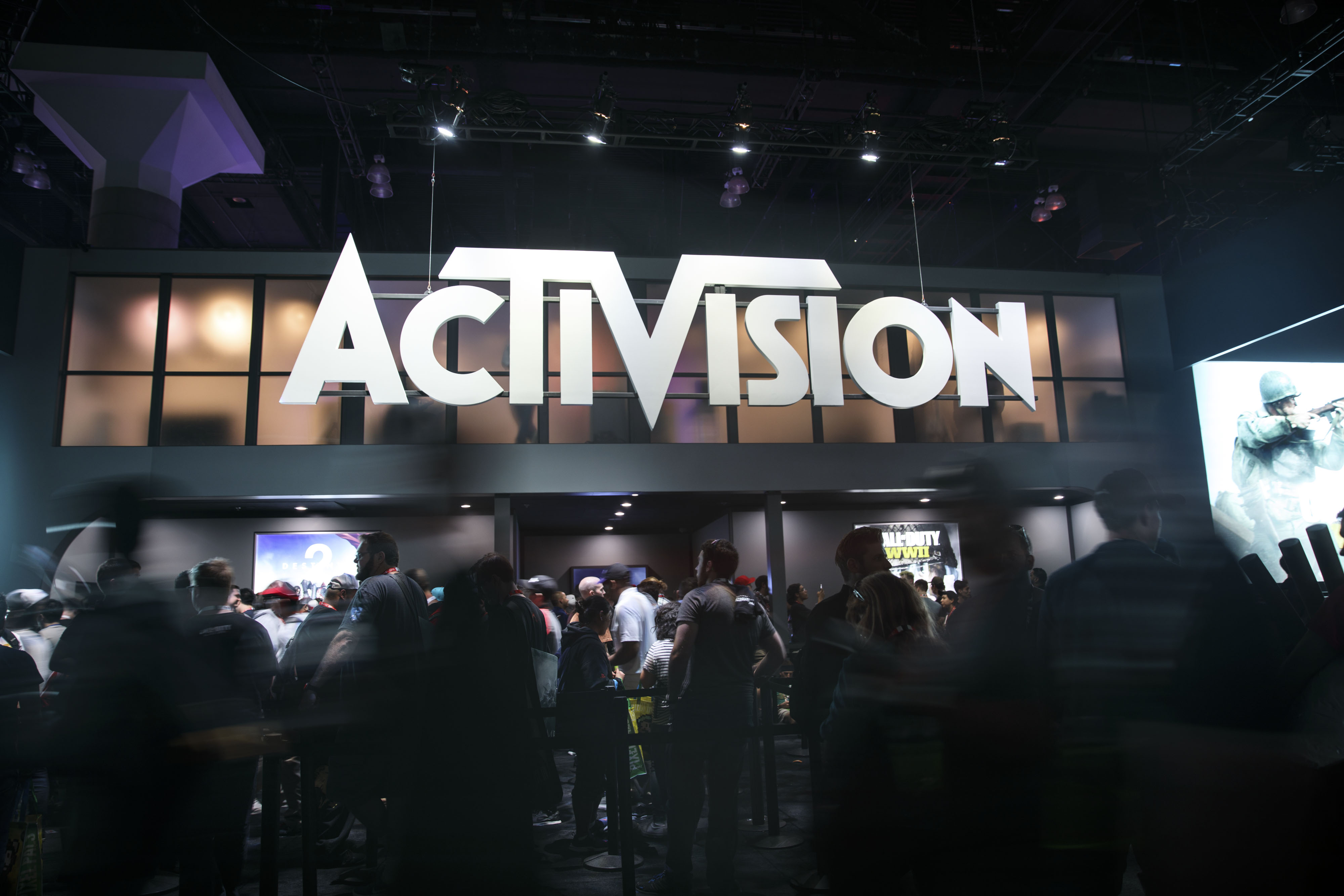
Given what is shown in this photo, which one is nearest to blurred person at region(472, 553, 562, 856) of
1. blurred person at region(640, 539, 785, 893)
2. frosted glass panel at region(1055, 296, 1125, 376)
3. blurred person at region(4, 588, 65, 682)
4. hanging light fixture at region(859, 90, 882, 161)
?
blurred person at region(640, 539, 785, 893)

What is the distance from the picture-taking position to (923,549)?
14.5m

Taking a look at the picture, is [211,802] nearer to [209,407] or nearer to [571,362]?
[571,362]

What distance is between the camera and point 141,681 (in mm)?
2705

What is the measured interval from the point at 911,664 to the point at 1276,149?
55.0 feet

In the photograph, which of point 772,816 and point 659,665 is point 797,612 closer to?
point 659,665

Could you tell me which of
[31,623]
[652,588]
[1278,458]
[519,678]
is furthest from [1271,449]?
[31,623]

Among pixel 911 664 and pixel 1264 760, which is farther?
pixel 911 664

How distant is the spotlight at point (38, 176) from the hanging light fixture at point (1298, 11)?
1607 cm

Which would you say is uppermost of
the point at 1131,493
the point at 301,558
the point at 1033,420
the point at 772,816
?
→ the point at 1033,420

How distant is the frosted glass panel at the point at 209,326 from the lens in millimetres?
11930

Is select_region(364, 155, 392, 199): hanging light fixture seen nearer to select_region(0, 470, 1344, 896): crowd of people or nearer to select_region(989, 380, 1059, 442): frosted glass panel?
select_region(0, 470, 1344, 896): crowd of people

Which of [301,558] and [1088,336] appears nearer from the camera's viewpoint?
[301,558]

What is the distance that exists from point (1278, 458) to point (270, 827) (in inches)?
529

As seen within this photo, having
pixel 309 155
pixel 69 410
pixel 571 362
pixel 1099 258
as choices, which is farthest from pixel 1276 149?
pixel 69 410
